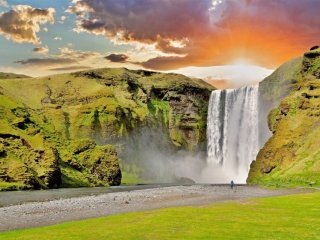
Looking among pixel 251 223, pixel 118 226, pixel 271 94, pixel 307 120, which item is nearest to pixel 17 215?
pixel 118 226

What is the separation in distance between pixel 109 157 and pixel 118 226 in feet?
494

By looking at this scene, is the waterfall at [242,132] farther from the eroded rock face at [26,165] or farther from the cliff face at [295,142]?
the eroded rock face at [26,165]

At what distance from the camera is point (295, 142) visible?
12712 cm

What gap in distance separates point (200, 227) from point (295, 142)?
100356 mm

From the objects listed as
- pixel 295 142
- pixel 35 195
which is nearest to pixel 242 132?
pixel 295 142

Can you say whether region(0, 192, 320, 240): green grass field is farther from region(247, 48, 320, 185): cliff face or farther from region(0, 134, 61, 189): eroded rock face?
region(0, 134, 61, 189): eroded rock face

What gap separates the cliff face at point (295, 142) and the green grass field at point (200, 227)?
65265mm

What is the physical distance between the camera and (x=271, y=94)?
613 feet

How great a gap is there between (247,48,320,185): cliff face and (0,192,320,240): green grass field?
2570 inches

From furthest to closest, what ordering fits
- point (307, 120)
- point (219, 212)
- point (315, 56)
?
1. point (315, 56)
2. point (307, 120)
3. point (219, 212)

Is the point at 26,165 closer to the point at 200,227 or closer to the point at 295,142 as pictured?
the point at 295,142

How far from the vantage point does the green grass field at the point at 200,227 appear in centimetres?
3011

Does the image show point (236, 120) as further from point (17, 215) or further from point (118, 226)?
point (118, 226)

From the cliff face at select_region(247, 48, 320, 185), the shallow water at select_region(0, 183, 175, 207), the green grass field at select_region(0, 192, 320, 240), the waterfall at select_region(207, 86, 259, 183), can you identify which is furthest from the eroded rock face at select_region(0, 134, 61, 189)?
the green grass field at select_region(0, 192, 320, 240)
